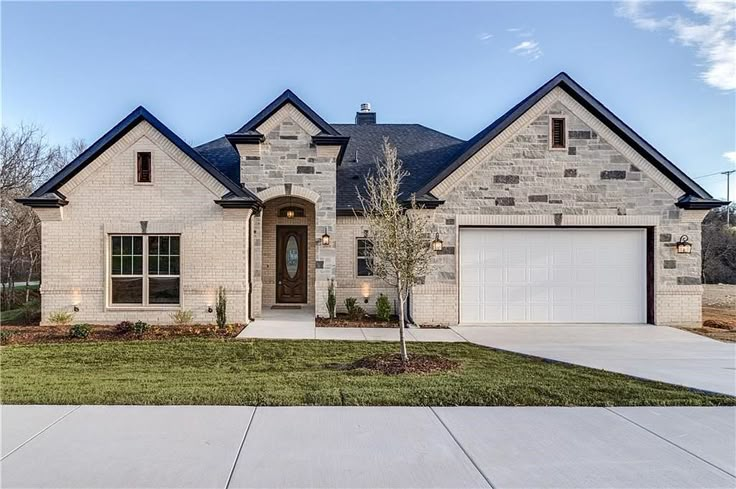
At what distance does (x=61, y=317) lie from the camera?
11.9 meters

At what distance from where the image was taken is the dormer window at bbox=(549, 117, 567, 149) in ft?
40.8

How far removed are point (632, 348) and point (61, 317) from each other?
1367 cm

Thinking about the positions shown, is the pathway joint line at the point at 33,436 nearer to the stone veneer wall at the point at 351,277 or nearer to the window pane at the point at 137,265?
the window pane at the point at 137,265

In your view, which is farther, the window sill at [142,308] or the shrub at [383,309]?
the shrub at [383,309]

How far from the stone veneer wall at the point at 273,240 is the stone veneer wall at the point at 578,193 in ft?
15.5

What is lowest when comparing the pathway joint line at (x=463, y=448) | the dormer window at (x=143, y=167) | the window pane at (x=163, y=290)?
the pathway joint line at (x=463, y=448)

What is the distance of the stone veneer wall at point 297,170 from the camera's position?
1312 cm

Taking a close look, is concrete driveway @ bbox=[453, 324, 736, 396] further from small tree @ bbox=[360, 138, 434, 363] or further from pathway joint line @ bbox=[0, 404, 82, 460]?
pathway joint line @ bbox=[0, 404, 82, 460]

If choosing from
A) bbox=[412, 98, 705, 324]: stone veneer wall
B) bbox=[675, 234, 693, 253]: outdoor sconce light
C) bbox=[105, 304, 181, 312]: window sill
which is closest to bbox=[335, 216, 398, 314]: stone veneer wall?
bbox=[412, 98, 705, 324]: stone veneer wall

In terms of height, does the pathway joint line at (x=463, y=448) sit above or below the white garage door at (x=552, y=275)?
below

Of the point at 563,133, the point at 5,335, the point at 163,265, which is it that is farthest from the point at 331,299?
the point at 563,133

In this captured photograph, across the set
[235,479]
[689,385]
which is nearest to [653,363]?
[689,385]

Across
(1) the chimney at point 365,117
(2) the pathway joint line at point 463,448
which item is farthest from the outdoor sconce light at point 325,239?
(2) the pathway joint line at point 463,448

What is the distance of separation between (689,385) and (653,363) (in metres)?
1.53
